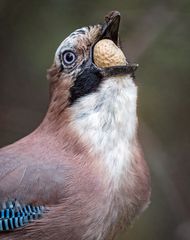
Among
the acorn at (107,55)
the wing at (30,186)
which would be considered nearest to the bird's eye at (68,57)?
the acorn at (107,55)

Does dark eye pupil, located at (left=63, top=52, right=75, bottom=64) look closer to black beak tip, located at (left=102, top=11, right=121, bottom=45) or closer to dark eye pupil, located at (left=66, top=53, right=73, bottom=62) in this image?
dark eye pupil, located at (left=66, top=53, right=73, bottom=62)

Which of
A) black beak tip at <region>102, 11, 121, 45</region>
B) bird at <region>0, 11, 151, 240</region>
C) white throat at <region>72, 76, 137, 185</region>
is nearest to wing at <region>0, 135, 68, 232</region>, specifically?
bird at <region>0, 11, 151, 240</region>

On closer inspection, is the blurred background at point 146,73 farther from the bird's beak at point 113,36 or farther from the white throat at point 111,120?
the white throat at point 111,120

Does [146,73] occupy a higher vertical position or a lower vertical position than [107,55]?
higher

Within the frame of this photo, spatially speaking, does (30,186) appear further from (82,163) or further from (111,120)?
(111,120)

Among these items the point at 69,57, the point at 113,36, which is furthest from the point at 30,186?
the point at 113,36
